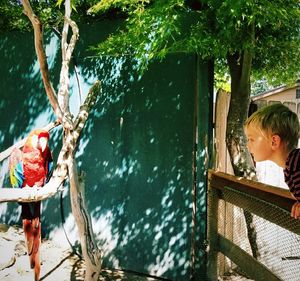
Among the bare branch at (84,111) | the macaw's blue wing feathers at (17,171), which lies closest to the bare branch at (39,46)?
the bare branch at (84,111)

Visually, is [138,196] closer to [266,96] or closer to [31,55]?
[31,55]

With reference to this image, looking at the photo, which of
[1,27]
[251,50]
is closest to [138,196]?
[251,50]

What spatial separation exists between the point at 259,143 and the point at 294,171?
0.86 feet

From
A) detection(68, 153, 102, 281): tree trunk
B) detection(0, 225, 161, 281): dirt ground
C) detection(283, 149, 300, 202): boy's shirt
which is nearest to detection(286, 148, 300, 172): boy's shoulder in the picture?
detection(283, 149, 300, 202): boy's shirt

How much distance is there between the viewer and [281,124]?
85.9 inches

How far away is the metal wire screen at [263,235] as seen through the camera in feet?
8.50

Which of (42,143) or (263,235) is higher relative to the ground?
(42,143)

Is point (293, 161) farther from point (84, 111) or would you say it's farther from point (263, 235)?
point (84, 111)

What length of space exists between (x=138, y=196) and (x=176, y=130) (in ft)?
3.80

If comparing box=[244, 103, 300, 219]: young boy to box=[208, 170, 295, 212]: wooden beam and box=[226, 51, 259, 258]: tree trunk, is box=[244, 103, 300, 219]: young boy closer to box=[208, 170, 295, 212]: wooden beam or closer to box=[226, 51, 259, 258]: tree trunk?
box=[208, 170, 295, 212]: wooden beam

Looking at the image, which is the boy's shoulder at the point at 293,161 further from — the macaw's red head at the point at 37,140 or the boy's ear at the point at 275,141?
the macaw's red head at the point at 37,140

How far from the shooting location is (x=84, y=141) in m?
6.02

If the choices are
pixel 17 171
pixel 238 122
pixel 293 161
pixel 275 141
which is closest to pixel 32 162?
pixel 17 171

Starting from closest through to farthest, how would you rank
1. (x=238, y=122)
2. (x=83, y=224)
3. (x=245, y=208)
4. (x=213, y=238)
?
(x=245, y=208) → (x=83, y=224) → (x=213, y=238) → (x=238, y=122)
